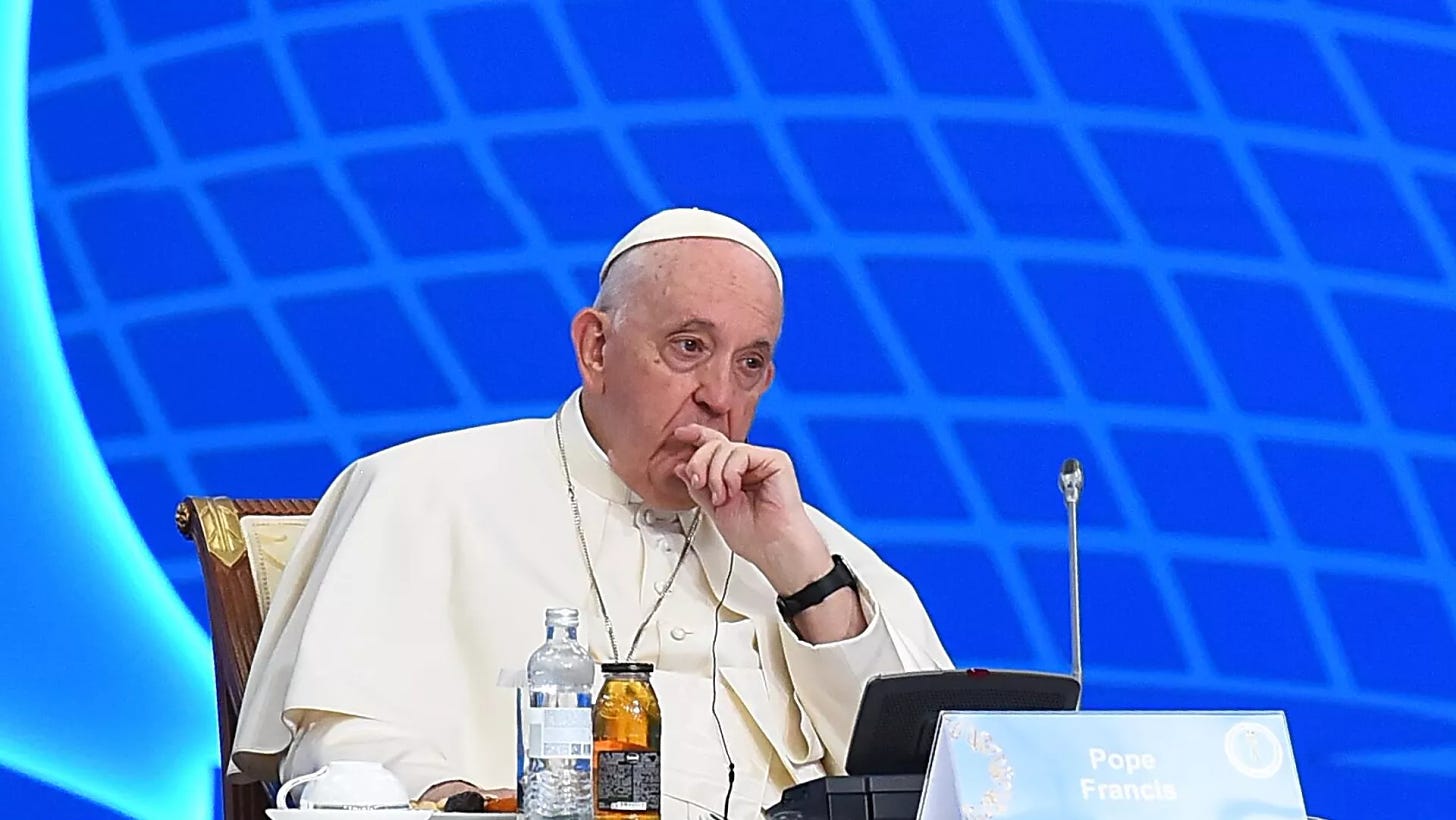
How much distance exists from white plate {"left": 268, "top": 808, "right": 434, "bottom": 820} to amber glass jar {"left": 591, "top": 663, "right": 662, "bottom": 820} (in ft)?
0.74

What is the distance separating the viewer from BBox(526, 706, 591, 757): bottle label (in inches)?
84.7

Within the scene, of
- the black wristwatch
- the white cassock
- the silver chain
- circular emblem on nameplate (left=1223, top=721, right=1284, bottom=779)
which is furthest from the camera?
the silver chain

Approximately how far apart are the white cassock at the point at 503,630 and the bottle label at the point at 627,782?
54cm

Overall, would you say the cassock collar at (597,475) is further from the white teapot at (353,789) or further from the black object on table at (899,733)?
the white teapot at (353,789)

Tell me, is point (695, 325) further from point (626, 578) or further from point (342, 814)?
point (342, 814)

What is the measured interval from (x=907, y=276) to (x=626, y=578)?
1.62 metres

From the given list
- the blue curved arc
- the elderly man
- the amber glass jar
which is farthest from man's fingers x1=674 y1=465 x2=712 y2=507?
the blue curved arc

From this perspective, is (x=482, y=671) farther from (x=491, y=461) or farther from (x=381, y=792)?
(x=381, y=792)

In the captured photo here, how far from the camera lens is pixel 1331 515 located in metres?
4.56

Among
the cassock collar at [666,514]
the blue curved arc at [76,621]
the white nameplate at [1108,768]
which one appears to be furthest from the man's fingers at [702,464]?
the blue curved arc at [76,621]

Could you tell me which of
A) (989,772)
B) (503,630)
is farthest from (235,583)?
(989,772)

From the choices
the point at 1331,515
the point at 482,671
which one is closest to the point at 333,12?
the point at 482,671

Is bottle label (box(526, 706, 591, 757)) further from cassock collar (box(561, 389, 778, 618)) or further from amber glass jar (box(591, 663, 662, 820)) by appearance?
cassock collar (box(561, 389, 778, 618))

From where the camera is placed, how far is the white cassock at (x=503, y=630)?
2838mm
